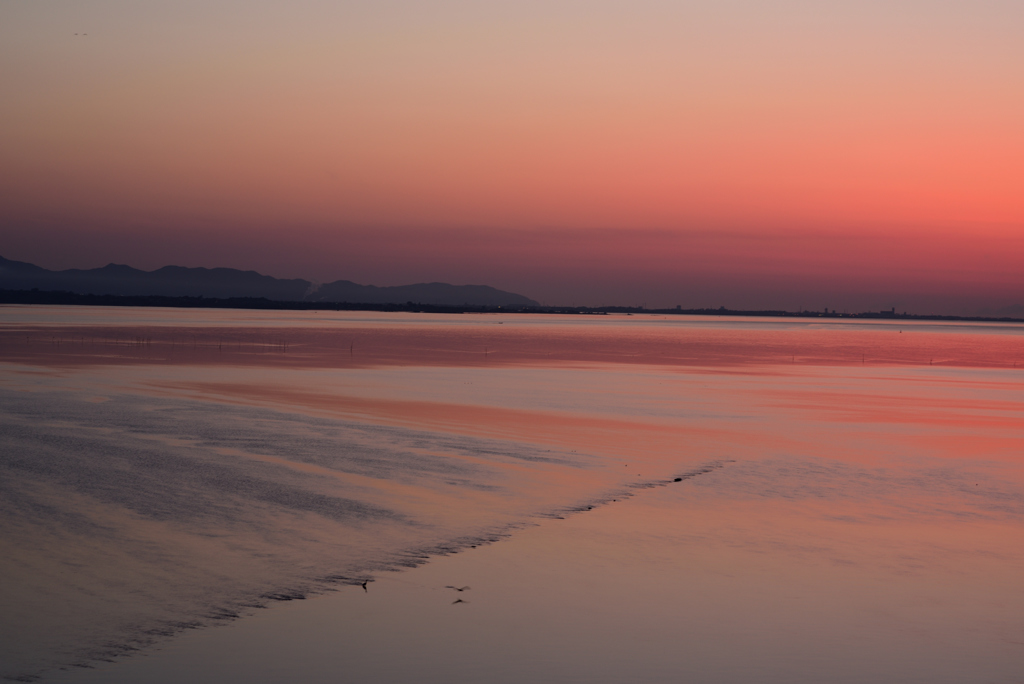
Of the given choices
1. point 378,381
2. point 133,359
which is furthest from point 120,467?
point 133,359

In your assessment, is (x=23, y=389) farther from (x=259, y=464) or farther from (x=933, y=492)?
(x=933, y=492)

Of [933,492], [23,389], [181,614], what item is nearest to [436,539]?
[181,614]

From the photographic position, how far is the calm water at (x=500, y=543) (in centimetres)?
723

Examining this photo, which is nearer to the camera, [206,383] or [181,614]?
[181,614]

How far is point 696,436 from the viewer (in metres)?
19.4

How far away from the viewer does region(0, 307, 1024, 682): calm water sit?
23.7 feet

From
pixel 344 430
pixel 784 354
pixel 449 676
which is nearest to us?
pixel 449 676

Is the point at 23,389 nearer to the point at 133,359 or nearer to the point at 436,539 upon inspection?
the point at 133,359

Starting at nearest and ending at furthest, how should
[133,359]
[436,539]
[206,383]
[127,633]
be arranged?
[127,633] → [436,539] → [206,383] → [133,359]

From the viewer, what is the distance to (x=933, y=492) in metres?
14.1

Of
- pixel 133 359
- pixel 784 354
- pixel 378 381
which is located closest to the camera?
pixel 378 381

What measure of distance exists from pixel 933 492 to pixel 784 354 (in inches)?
1790

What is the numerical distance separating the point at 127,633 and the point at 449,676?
8.52 ft

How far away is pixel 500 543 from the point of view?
10359 millimetres
